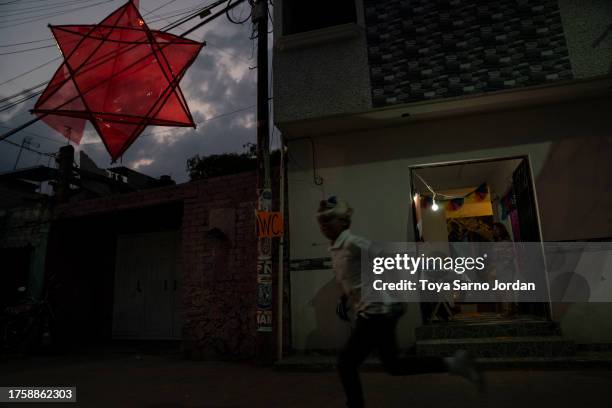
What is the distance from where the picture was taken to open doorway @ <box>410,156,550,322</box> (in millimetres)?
6508

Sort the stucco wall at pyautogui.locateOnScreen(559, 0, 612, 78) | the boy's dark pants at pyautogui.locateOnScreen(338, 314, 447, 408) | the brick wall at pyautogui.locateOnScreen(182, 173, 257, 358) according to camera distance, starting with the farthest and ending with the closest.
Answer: the brick wall at pyautogui.locateOnScreen(182, 173, 257, 358), the stucco wall at pyautogui.locateOnScreen(559, 0, 612, 78), the boy's dark pants at pyautogui.locateOnScreen(338, 314, 447, 408)

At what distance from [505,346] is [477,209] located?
6.50 m

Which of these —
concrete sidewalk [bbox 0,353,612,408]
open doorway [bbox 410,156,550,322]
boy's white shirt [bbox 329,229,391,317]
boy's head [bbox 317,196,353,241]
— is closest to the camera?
boy's white shirt [bbox 329,229,391,317]

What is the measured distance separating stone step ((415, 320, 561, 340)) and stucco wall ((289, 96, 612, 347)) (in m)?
0.21

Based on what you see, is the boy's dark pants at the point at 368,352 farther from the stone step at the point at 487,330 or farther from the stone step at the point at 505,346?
the stone step at the point at 487,330

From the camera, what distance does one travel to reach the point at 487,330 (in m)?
5.68

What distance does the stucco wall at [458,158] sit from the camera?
582 cm

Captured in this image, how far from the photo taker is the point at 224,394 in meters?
4.30

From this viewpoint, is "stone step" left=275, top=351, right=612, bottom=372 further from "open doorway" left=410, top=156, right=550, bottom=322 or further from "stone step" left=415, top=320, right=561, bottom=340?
"open doorway" left=410, top=156, right=550, bottom=322

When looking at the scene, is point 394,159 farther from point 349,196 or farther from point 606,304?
point 606,304

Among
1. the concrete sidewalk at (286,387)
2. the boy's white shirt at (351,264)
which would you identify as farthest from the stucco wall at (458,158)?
the boy's white shirt at (351,264)

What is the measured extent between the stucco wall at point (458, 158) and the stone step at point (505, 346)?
19.9 inches

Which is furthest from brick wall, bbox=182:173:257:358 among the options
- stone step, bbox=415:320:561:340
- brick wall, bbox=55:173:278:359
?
stone step, bbox=415:320:561:340

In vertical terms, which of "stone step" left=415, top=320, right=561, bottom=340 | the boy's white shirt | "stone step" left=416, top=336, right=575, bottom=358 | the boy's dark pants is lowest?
"stone step" left=416, top=336, right=575, bottom=358
